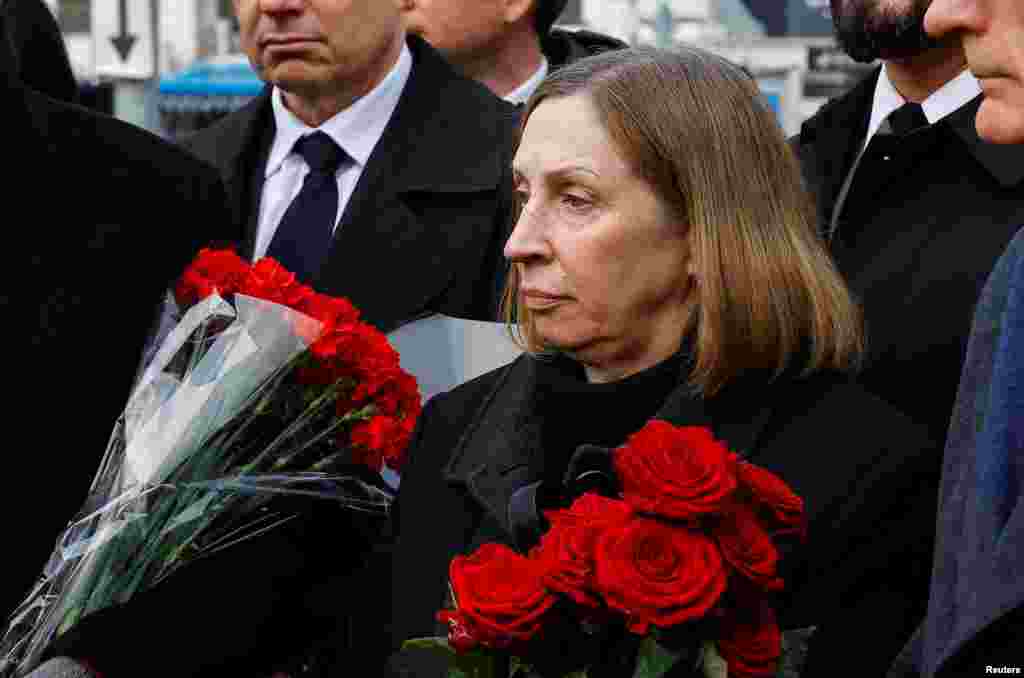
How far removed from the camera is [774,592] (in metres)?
2.67

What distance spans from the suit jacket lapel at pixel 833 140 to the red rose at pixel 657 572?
1.75 m

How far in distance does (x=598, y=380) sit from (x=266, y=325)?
1.86ft

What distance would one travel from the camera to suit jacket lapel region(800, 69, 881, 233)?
4.02 meters

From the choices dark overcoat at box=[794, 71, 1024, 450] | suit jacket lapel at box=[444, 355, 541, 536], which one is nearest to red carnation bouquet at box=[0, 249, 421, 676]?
suit jacket lapel at box=[444, 355, 541, 536]

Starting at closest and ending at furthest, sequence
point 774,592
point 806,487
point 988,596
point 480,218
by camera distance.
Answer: point 988,596
point 774,592
point 806,487
point 480,218

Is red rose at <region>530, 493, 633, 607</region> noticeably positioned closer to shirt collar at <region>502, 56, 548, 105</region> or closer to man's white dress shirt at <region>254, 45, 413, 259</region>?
man's white dress shirt at <region>254, 45, 413, 259</region>

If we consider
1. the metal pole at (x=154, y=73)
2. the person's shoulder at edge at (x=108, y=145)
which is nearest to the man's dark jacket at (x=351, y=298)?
the person's shoulder at edge at (x=108, y=145)

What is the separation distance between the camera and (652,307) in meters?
3.13

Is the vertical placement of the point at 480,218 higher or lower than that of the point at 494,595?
lower

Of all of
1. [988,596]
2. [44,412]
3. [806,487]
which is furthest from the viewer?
[44,412]

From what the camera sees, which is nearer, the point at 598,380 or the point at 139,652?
the point at 139,652

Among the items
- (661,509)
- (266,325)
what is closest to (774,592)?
(661,509)

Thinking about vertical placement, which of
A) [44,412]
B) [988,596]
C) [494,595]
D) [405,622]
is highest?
[988,596]

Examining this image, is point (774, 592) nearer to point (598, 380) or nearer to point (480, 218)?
point (598, 380)
